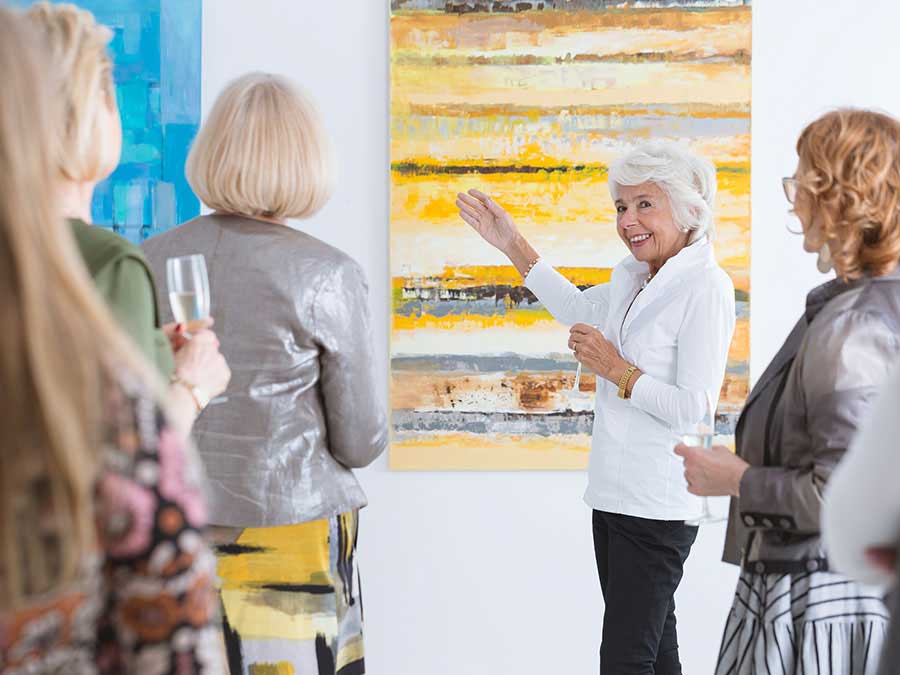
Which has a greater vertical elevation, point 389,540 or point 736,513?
point 736,513

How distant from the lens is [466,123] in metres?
3.28

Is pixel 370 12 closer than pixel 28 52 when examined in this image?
No

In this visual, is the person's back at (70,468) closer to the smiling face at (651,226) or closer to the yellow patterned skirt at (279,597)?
the yellow patterned skirt at (279,597)

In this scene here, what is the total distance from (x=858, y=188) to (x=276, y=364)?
104 cm

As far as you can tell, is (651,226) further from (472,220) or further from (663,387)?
(472,220)

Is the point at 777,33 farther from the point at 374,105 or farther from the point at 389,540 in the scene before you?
→ the point at 389,540

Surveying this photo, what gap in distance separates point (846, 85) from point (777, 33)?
281 millimetres

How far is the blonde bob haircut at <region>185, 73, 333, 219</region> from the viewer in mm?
1926

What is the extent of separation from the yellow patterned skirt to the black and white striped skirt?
2.61ft

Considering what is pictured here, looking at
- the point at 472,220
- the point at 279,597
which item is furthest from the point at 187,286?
the point at 472,220

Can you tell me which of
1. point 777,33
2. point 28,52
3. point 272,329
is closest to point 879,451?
point 28,52

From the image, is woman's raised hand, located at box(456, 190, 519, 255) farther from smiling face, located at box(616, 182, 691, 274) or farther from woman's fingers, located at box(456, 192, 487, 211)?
smiling face, located at box(616, 182, 691, 274)

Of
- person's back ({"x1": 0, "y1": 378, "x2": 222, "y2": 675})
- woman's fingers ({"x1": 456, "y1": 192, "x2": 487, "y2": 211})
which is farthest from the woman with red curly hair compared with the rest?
woman's fingers ({"x1": 456, "y1": 192, "x2": 487, "y2": 211})

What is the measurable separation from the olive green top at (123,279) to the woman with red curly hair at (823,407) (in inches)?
38.1
